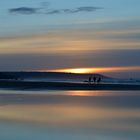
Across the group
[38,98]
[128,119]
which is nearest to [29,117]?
[128,119]

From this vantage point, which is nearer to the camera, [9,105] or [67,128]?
[67,128]

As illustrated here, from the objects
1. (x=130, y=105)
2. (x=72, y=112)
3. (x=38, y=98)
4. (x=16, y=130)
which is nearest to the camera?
(x=16, y=130)

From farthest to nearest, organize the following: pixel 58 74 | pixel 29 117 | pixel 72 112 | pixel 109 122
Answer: pixel 58 74
pixel 72 112
pixel 29 117
pixel 109 122

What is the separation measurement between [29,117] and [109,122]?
356 centimetres

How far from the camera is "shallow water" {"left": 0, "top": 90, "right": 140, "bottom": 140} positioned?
19.5 m

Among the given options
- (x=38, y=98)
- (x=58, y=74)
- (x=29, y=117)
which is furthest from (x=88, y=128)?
(x=58, y=74)

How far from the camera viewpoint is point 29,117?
78.0ft

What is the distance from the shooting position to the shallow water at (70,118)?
1955cm

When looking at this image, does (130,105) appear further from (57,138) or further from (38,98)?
(57,138)

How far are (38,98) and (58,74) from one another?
5213 cm

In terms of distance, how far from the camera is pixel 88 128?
20875 mm

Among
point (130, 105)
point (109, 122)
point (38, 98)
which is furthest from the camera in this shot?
point (38, 98)

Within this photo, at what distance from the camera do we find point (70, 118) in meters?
23.4

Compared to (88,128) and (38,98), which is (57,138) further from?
(38,98)
